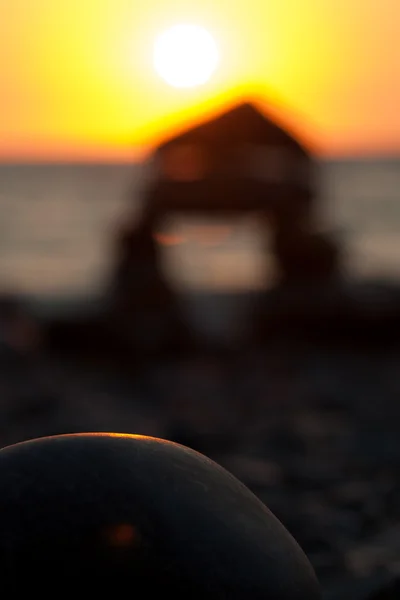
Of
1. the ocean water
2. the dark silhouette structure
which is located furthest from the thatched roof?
the ocean water

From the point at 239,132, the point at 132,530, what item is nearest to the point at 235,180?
the point at 239,132

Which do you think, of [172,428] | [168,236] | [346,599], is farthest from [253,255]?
[346,599]

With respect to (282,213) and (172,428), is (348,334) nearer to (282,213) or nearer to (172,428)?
(282,213)

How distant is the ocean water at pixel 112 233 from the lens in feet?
108

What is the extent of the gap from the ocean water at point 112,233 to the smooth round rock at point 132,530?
34.3 ft

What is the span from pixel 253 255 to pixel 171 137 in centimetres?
2678

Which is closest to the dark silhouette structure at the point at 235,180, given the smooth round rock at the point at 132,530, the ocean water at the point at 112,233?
the ocean water at the point at 112,233

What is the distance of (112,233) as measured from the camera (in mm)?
30766

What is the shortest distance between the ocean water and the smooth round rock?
1044 cm

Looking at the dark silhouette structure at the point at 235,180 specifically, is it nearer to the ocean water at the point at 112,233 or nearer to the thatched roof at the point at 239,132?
the thatched roof at the point at 239,132

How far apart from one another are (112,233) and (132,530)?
28024mm

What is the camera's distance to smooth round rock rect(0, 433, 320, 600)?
2918 millimetres

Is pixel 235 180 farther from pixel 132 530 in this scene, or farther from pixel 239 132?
pixel 132 530

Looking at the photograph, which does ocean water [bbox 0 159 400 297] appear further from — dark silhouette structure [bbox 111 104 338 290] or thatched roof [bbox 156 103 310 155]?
thatched roof [bbox 156 103 310 155]
